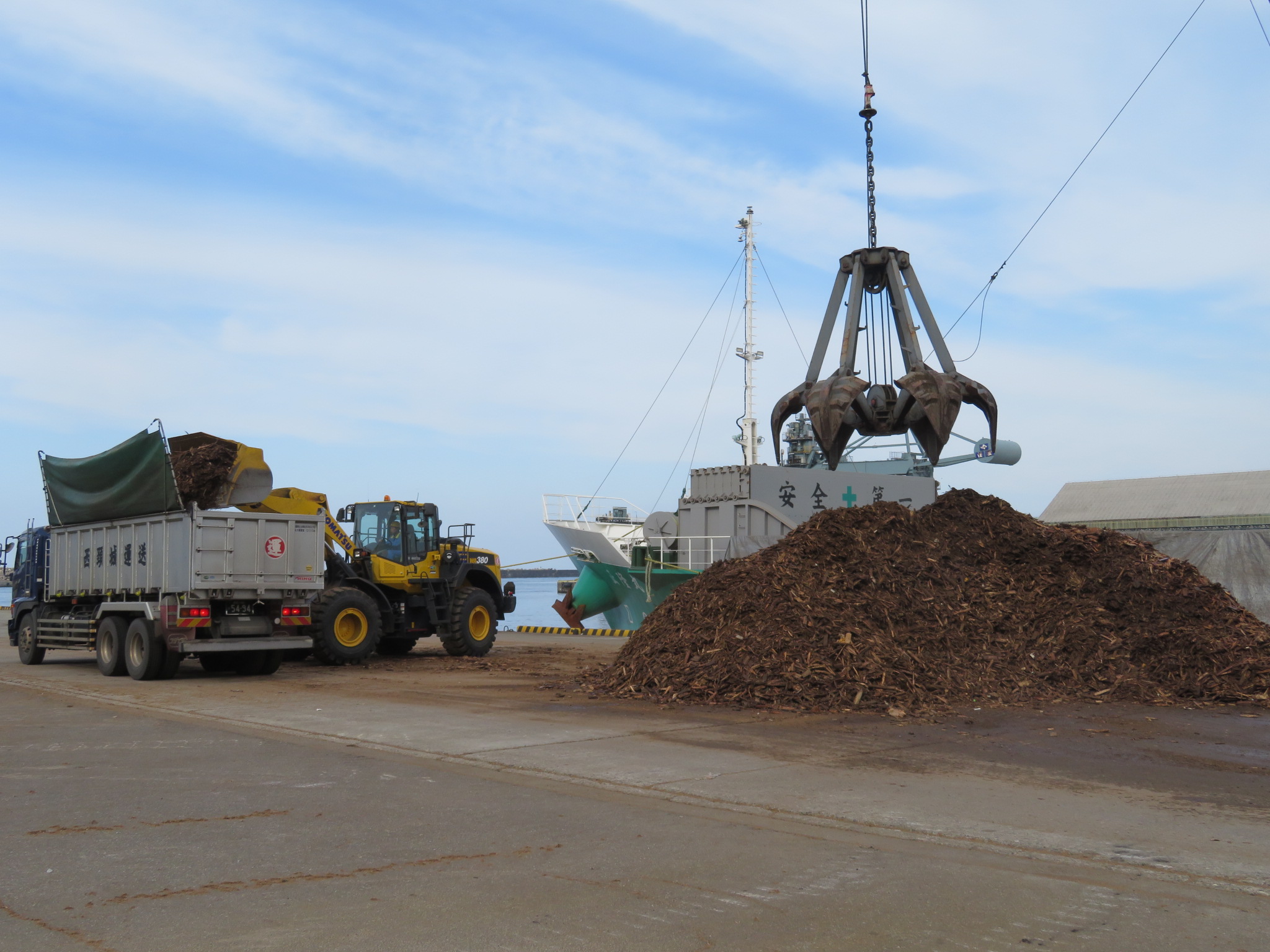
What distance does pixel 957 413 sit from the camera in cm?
1578

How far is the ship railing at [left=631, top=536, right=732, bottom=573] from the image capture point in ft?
87.4

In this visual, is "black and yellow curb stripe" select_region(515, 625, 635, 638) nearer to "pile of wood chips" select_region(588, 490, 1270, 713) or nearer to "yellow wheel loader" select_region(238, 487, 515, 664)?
"yellow wheel loader" select_region(238, 487, 515, 664)

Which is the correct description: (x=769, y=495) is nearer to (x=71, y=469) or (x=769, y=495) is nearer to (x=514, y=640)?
(x=514, y=640)

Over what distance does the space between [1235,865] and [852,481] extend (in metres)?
23.6

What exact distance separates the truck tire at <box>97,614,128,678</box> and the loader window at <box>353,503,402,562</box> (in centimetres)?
427

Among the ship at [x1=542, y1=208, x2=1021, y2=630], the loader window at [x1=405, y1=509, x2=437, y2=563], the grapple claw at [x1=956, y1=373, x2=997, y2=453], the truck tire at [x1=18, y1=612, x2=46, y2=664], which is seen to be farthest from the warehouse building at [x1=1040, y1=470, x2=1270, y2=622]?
the truck tire at [x1=18, y1=612, x2=46, y2=664]

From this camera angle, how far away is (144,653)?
49.4 feet

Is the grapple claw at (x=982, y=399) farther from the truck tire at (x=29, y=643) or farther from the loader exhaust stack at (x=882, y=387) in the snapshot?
the truck tire at (x=29, y=643)

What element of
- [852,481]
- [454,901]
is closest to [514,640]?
[852,481]

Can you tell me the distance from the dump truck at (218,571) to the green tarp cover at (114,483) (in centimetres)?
3

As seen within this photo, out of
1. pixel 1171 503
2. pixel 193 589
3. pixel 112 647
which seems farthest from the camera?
pixel 1171 503

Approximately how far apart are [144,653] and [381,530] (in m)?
4.79

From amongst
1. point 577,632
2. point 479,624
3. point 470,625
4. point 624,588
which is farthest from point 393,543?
point 624,588

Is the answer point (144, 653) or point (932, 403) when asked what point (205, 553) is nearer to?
→ point (144, 653)
